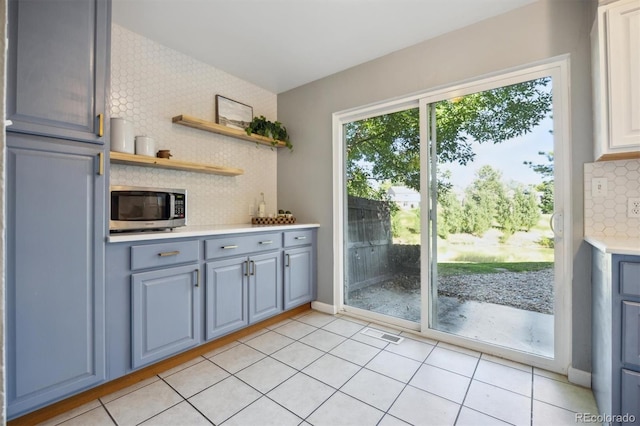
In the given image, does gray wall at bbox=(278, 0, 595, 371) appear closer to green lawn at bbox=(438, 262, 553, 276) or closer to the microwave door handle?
green lawn at bbox=(438, 262, 553, 276)

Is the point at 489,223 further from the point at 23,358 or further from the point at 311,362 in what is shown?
the point at 23,358

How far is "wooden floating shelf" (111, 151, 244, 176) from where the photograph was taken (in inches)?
82.2

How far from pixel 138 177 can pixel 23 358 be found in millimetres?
1404

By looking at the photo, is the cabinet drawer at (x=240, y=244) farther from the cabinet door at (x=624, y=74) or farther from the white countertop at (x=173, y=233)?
the cabinet door at (x=624, y=74)

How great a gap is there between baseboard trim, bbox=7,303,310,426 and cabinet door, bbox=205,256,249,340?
0.47ft

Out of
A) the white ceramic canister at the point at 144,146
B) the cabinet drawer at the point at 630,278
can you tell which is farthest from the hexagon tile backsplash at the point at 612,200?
the white ceramic canister at the point at 144,146

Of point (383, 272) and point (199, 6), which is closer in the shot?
point (199, 6)

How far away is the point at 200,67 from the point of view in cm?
279

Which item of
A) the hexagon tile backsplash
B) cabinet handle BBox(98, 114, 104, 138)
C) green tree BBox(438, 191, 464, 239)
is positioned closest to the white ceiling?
cabinet handle BBox(98, 114, 104, 138)

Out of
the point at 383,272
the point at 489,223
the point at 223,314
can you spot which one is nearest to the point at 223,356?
the point at 223,314

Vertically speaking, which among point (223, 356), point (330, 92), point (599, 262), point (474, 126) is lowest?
point (223, 356)

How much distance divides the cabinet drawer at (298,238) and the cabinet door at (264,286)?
17cm

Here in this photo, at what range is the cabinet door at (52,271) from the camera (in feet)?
4.50

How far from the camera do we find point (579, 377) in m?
1.79
